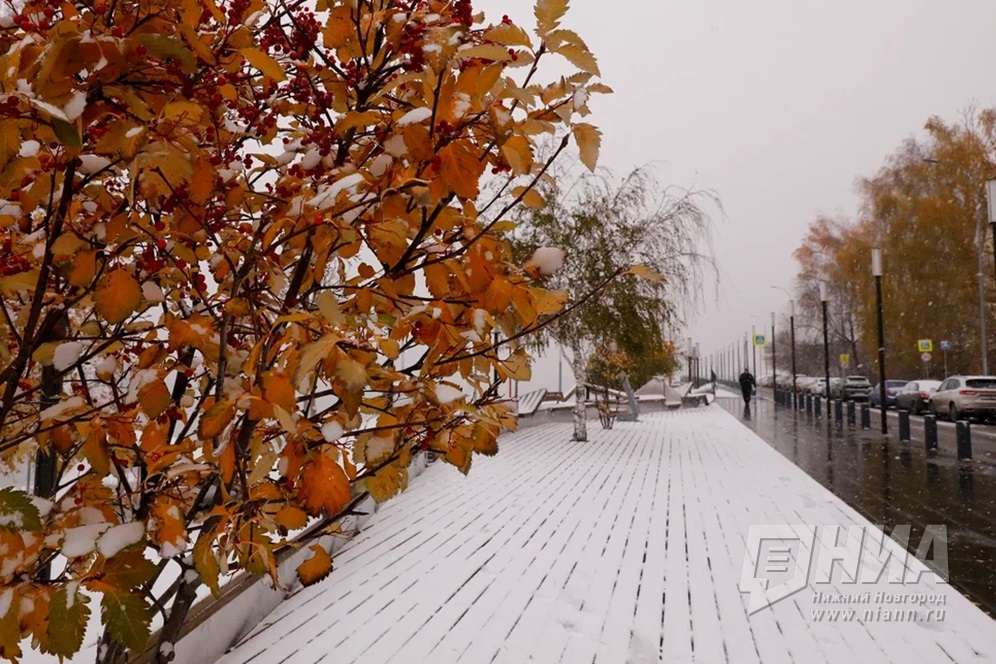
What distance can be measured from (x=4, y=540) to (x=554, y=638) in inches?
119

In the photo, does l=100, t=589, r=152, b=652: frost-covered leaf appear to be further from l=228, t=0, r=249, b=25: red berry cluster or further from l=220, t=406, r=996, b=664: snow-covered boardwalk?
l=220, t=406, r=996, b=664: snow-covered boardwalk

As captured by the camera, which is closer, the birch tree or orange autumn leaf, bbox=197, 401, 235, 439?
orange autumn leaf, bbox=197, 401, 235, 439

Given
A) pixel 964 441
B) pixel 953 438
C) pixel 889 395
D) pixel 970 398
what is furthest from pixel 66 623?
pixel 889 395

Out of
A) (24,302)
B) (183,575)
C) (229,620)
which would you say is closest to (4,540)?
(183,575)

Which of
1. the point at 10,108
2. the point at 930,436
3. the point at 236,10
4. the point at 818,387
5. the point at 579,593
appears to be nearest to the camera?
the point at 10,108

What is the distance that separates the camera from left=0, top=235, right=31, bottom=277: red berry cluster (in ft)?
4.61

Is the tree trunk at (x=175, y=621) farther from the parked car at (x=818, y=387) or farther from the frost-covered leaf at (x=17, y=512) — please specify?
the parked car at (x=818, y=387)

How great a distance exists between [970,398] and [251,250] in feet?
80.0

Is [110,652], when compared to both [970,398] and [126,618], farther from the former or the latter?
[970,398]

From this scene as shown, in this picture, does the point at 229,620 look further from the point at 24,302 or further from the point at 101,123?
the point at 101,123

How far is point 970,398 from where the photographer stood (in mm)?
20219

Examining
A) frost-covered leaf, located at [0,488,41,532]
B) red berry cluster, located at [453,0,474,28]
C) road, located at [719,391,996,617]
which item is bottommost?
road, located at [719,391,996,617]

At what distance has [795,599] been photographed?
4.20 meters

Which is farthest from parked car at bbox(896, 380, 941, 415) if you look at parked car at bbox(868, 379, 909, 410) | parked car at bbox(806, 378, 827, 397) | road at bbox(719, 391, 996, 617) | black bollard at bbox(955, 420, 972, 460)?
parked car at bbox(806, 378, 827, 397)
